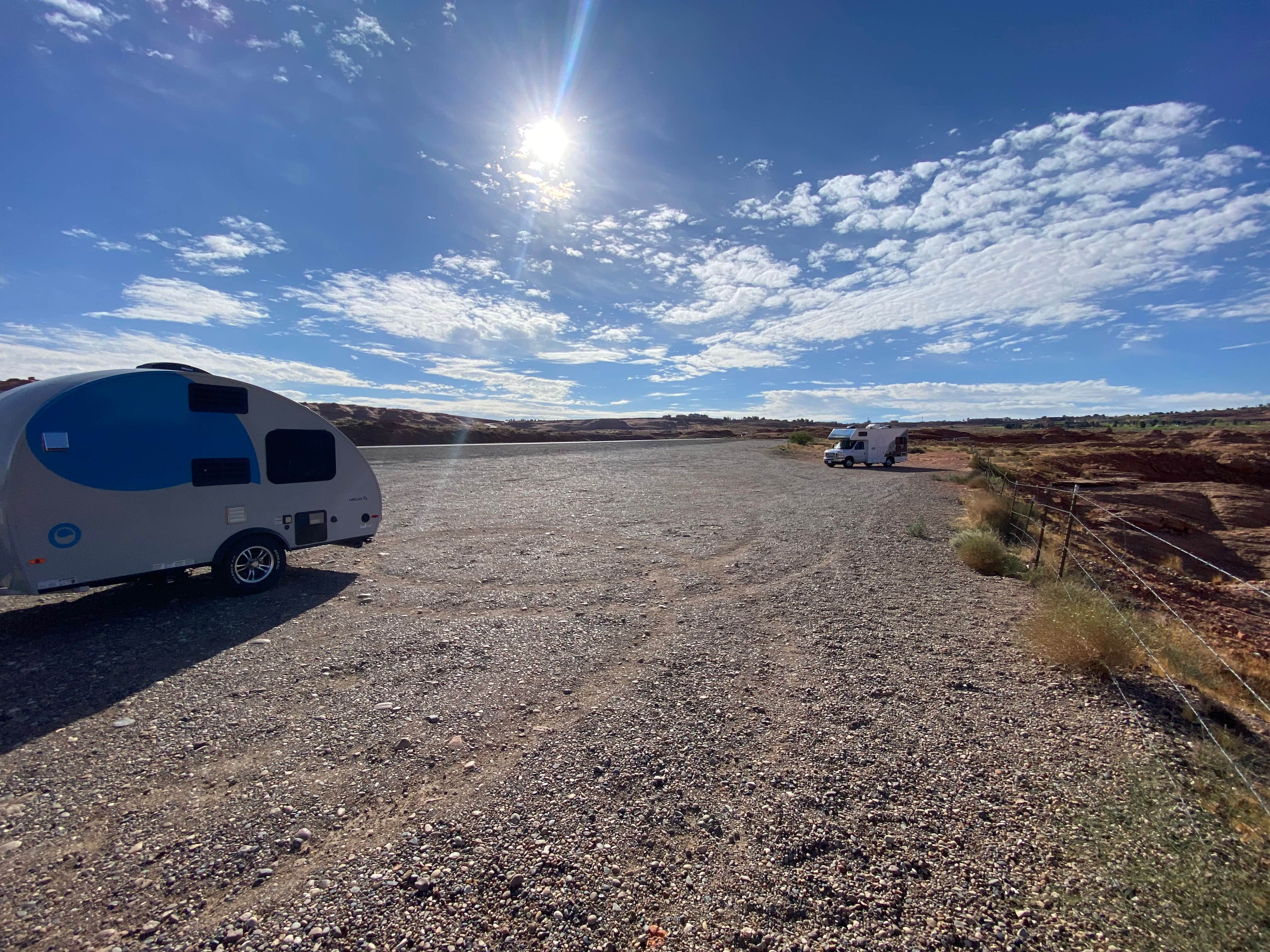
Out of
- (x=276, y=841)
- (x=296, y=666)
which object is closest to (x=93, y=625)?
(x=296, y=666)

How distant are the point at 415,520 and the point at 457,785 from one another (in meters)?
10.8

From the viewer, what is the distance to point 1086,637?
590 centimetres

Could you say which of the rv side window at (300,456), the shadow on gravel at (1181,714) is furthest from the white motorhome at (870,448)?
the rv side window at (300,456)

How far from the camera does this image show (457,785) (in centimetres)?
393

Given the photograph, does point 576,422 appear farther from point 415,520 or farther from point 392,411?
point 415,520

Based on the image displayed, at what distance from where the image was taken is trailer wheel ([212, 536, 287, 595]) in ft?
24.9

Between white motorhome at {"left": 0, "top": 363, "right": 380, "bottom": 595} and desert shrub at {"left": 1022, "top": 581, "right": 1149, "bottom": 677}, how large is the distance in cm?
991

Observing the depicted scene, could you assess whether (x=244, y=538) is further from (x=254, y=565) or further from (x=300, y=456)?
(x=300, y=456)

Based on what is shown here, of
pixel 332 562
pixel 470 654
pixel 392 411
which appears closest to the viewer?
pixel 470 654

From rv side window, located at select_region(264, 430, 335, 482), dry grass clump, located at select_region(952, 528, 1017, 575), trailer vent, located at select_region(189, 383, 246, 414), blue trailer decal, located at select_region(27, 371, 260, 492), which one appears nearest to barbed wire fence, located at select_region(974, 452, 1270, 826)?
dry grass clump, located at select_region(952, 528, 1017, 575)

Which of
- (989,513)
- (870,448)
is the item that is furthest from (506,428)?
(989,513)

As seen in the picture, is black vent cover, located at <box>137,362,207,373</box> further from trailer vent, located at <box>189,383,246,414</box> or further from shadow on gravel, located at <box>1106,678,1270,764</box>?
shadow on gravel, located at <box>1106,678,1270,764</box>

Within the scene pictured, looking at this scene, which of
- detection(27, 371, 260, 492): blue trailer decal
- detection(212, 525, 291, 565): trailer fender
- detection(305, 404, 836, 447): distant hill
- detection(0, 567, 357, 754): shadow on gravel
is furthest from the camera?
detection(305, 404, 836, 447): distant hill

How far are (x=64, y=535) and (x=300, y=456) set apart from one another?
106 inches
